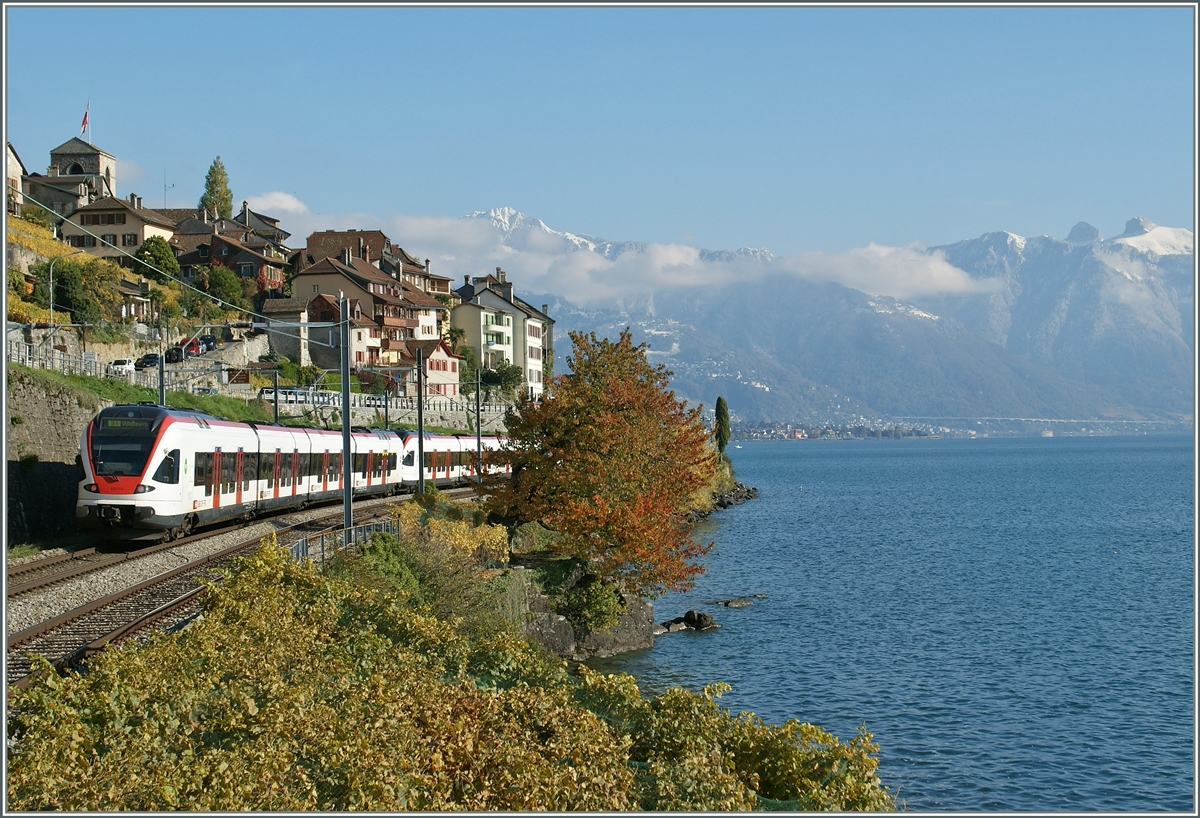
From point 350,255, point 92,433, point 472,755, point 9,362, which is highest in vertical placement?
point 350,255

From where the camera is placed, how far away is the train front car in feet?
89.6

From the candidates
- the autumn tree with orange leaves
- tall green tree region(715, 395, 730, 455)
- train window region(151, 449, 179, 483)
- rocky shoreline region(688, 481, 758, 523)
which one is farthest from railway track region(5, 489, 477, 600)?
tall green tree region(715, 395, 730, 455)

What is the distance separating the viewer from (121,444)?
90.2 ft

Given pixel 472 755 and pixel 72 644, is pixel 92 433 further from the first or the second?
pixel 472 755

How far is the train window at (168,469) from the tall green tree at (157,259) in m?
69.5

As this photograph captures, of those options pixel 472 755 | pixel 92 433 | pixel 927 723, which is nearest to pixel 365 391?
pixel 92 433

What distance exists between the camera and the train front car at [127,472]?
89.6ft

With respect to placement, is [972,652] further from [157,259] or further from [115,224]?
[115,224]

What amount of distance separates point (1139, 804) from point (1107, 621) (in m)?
19.8

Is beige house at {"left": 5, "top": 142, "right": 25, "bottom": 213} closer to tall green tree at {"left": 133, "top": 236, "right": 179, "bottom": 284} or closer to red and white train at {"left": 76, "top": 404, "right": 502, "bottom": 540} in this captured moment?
tall green tree at {"left": 133, "top": 236, "right": 179, "bottom": 284}

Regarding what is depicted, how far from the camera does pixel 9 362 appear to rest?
1378 inches

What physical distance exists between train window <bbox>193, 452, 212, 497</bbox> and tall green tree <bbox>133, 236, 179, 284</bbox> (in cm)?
6732

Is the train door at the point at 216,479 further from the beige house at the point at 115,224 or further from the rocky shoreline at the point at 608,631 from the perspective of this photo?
the beige house at the point at 115,224

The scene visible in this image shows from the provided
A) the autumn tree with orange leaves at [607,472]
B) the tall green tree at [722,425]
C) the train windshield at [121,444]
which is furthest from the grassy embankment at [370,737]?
the tall green tree at [722,425]
